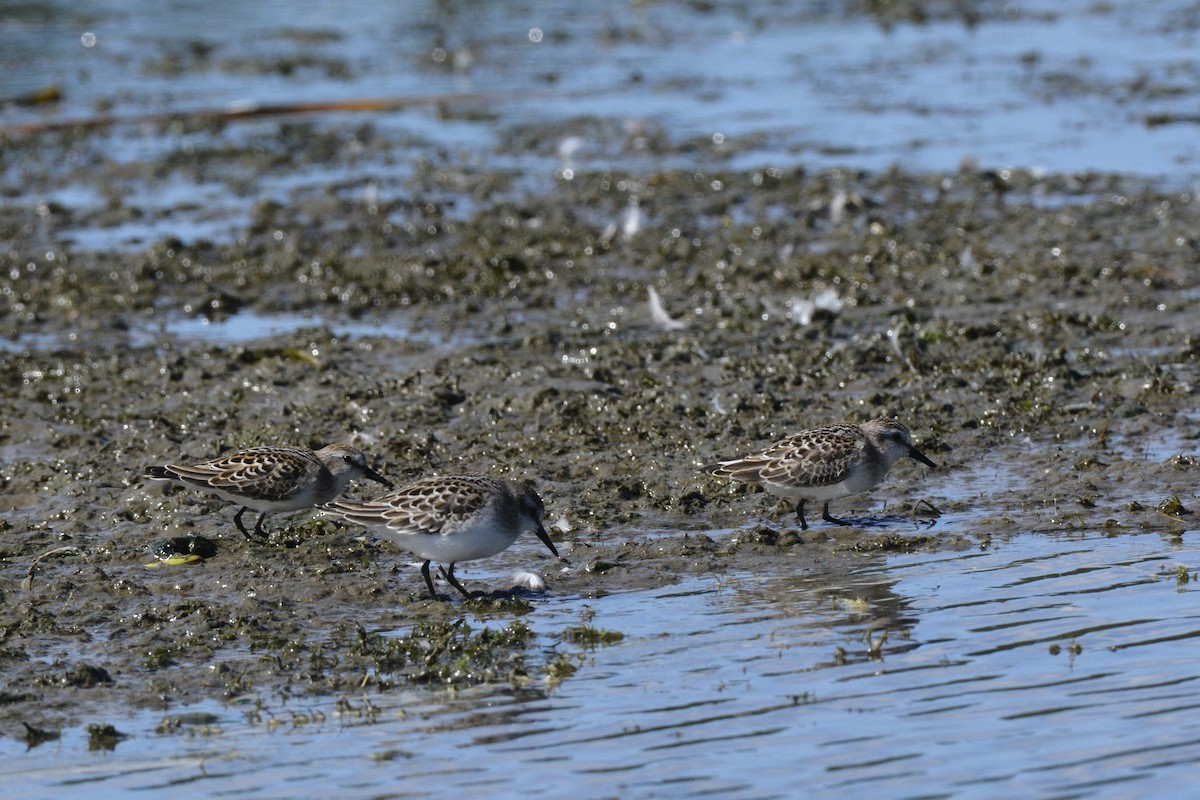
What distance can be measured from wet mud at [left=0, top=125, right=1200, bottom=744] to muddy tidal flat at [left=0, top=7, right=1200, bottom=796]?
0.04 m

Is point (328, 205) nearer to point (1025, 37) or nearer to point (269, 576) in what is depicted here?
point (269, 576)

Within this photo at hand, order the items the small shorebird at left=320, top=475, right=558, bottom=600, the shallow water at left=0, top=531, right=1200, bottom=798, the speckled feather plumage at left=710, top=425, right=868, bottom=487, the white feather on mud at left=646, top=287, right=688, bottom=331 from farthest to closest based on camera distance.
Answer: the white feather on mud at left=646, top=287, right=688, bottom=331 → the speckled feather plumage at left=710, top=425, right=868, bottom=487 → the small shorebird at left=320, top=475, right=558, bottom=600 → the shallow water at left=0, top=531, right=1200, bottom=798

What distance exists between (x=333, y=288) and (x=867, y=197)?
6.58 metres

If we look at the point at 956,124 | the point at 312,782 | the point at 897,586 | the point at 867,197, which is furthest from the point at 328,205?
the point at 312,782

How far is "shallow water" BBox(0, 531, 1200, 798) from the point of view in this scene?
304 inches

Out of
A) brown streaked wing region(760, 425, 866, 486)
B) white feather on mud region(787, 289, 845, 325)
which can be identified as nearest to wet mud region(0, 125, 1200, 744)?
white feather on mud region(787, 289, 845, 325)

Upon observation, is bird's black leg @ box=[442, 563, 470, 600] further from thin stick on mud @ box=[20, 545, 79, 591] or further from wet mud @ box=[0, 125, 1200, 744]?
thin stick on mud @ box=[20, 545, 79, 591]

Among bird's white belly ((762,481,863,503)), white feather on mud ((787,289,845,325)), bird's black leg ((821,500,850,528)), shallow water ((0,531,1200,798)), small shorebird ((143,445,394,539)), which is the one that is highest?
white feather on mud ((787,289,845,325))

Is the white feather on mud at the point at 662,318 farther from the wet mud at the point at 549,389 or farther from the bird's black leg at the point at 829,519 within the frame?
the bird's black leg at the point at 829,519

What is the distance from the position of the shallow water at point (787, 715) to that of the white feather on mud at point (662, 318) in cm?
579

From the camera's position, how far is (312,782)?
25.6ft

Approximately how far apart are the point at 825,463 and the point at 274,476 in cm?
355

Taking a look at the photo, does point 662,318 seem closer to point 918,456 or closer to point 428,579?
point 918,456

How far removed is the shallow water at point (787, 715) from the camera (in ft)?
25.3
